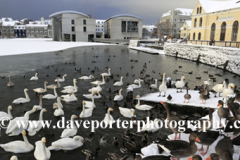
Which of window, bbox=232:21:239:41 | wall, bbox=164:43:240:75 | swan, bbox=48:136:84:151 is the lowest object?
swan, bbox=48:136:84:151

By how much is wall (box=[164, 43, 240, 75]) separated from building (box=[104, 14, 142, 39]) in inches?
1847

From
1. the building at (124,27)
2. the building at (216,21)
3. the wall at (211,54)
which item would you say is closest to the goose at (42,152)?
the wall at (211,54)

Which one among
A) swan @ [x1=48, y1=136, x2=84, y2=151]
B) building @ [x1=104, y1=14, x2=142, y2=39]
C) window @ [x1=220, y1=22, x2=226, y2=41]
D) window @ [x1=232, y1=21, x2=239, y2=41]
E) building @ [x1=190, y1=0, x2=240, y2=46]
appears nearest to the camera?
swan @ [x1=48, y1=136, x2=84, y2=151]

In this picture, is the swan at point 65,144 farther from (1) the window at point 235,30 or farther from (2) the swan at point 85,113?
(1) the window at point 235,30

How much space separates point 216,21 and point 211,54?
684 inches

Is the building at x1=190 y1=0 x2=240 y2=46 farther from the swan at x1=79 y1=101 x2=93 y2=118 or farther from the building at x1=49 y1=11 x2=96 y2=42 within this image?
the building at x1=49 y1=11 x2=96 y2=42

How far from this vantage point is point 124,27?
272 ft

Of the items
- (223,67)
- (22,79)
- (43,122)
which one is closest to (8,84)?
(22,79)

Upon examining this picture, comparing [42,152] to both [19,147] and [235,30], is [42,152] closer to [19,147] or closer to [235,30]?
[19,147]

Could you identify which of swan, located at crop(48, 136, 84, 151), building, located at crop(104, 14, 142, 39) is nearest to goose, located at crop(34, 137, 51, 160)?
swan, located at crop(48, 136, 84, 151)

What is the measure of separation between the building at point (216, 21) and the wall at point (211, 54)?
5.74 meters

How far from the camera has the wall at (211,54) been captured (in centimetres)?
1967

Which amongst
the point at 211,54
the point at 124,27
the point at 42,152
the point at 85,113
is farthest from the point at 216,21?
the point at 124,27

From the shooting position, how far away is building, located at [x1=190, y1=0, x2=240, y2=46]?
33.3 metres
